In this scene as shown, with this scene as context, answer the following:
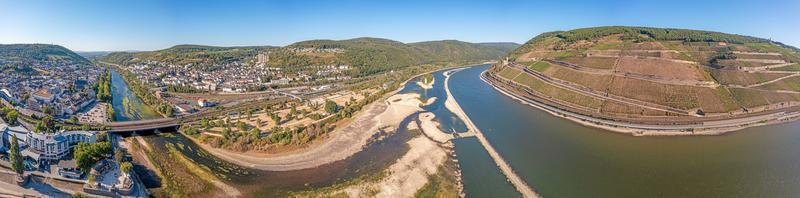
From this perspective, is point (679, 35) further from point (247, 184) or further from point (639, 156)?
point (247, 184)

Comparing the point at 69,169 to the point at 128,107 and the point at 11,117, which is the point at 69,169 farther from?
the point at 128,107

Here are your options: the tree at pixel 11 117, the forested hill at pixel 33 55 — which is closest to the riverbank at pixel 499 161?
the tree at pixel 11 117

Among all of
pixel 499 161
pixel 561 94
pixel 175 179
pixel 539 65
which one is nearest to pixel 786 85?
pixel 561 94

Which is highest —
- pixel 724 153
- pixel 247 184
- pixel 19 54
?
pixel 19 54

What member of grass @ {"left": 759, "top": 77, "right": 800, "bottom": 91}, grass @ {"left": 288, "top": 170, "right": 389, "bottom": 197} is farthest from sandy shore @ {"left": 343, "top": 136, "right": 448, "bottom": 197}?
grass @ {"left": 759, "top": 77, "right": 800, "bottom": 91}

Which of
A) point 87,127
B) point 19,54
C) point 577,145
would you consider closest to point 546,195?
point 577,145

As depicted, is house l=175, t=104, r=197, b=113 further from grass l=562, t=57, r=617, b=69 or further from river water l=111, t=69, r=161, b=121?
grass l=562, t=57, r=617, b=69
